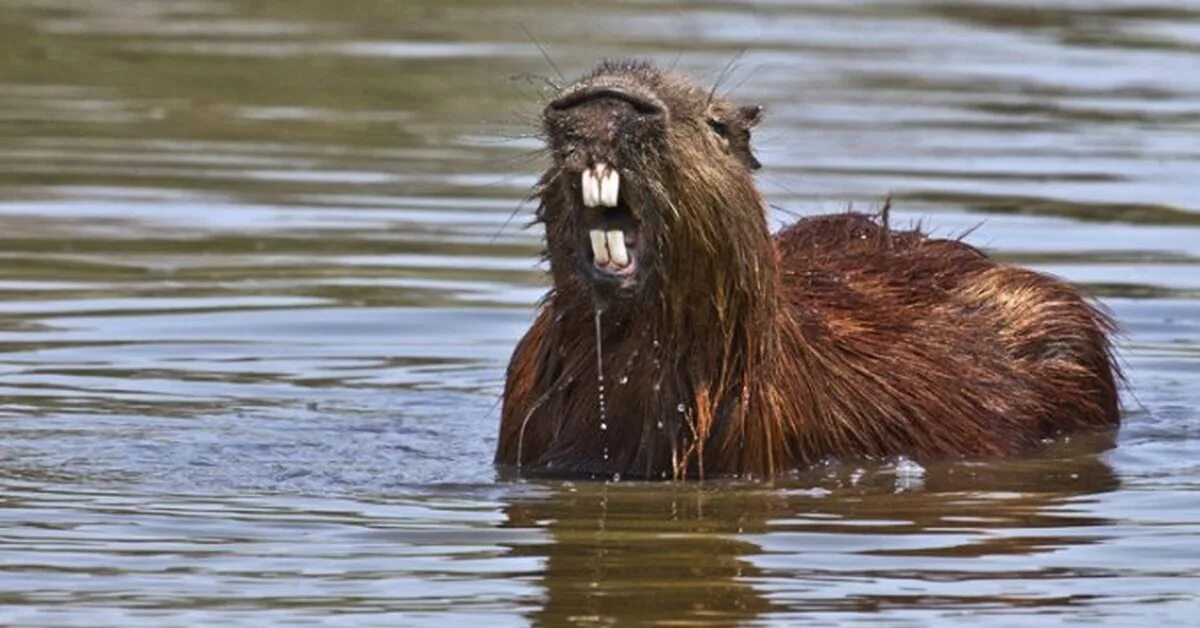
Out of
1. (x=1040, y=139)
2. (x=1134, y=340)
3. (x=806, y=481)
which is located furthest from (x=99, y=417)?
(x=1040, y=139)

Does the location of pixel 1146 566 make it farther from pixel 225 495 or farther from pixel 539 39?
pixel 539 39

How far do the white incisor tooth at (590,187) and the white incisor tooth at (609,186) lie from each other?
12mm

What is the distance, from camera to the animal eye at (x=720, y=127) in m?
7.97

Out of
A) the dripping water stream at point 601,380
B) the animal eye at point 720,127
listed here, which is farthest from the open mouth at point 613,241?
the animal eye at point 720,127

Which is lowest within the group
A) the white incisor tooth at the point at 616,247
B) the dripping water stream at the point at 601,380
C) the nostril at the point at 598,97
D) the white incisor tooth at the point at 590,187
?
the dripping water stream at the point at 601,380

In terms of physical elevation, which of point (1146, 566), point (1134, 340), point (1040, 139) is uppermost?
point (1040, 139)

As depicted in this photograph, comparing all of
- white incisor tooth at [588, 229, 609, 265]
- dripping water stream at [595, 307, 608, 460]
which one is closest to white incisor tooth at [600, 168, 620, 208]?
white incisor tooth at [588, 229, 609, 265]

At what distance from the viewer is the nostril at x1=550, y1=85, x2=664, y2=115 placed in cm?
764

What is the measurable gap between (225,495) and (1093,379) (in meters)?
2.75

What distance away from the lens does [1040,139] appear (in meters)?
15.3

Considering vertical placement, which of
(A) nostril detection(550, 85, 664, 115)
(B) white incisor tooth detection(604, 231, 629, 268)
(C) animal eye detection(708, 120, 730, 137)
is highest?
(A) nostril detection(550, 85, 664, 115)

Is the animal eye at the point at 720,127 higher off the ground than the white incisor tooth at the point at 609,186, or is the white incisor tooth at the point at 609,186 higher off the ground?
the animal eye at the point at 720,127

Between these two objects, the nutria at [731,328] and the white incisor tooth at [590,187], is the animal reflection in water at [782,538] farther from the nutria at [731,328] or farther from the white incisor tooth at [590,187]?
the white incisor tooth at [590,187]

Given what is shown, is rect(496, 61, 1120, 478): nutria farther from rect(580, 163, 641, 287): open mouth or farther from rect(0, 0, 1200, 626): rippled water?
rect(0, 0, 1200, 626): rippled water
